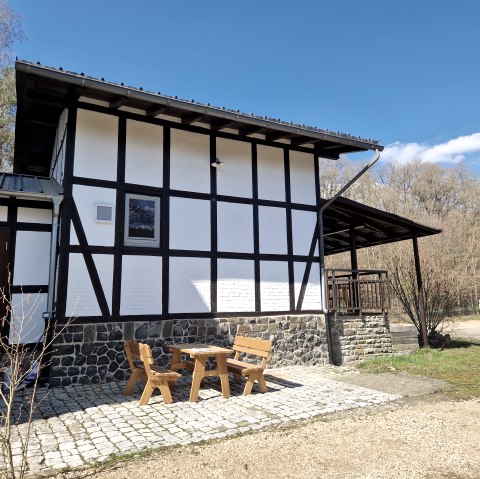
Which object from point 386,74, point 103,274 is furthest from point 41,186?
point 386,74

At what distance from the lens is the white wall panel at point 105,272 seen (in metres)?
6.26

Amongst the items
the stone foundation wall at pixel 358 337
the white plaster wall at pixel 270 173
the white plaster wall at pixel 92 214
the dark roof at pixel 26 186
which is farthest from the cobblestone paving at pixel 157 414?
the white plaster wall at pixel 270 173

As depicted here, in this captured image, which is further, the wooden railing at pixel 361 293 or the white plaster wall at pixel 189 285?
the wooden railing at pixel 361 293

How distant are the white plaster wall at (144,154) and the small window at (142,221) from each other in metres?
0.32

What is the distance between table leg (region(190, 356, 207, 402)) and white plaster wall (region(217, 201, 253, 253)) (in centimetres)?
268

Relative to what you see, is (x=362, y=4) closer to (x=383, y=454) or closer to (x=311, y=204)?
(x=311, y=204)

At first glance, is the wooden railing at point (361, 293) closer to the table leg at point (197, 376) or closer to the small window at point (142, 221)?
the small window at point (142, 221)

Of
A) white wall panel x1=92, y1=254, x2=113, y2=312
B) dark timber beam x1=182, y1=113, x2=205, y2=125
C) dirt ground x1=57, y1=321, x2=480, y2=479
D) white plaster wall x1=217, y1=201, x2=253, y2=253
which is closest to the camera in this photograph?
dirt ground x1=57, y1=321, x2=480, y2=479

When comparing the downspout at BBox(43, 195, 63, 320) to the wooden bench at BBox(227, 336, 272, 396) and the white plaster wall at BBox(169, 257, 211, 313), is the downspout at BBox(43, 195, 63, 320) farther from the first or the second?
the wooden bench at BBox(227, 336, 272, 396)

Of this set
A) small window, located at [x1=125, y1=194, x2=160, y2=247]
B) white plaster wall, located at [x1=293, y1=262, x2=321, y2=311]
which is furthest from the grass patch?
small window, located at [x1=125, y1=194, x2=160, y2=247]

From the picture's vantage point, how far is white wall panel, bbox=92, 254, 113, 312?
6262mm

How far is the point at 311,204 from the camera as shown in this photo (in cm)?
846

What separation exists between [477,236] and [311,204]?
18561 millimetres

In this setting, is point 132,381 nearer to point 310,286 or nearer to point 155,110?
point 310,286
